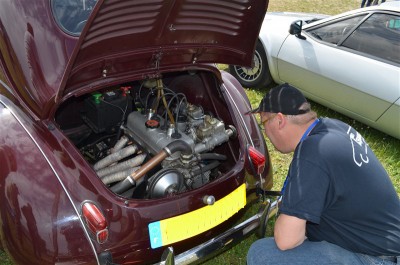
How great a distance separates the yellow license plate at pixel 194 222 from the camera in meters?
2.54

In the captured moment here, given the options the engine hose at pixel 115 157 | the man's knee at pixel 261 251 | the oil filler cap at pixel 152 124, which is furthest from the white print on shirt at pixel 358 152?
the engine hose at pixel 115 157

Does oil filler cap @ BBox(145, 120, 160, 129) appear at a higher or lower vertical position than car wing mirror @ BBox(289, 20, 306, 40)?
higher

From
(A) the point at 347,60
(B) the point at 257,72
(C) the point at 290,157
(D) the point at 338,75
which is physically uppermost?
(A) the point at 347,60

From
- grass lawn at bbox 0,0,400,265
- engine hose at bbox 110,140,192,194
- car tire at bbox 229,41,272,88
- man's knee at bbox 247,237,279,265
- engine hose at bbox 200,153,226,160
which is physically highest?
engine hose at bbox 110,140,192,194

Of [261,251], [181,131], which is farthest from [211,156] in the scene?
[261,251]

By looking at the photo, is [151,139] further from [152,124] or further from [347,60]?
[347,60]

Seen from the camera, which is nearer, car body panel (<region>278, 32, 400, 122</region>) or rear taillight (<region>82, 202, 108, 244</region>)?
rear taillight (<region>82, 202, 108, 244</region>)

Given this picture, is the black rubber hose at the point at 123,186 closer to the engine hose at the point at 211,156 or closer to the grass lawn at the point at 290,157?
the engine hose at the point at 211,156

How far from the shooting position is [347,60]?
4883 mm

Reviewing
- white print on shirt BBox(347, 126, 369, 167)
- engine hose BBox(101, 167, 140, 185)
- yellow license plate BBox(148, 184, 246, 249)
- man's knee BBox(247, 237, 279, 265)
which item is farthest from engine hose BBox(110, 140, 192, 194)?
white print on shirt BBox(347, 126, 369, 167)

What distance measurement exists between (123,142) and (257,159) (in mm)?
978

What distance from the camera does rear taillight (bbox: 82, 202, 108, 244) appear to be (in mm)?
2324

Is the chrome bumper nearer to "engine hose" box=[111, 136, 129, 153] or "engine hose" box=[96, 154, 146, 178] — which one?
"engine hose" box=[96, 154, 146, 178]

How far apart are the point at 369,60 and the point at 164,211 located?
10.6 feet
